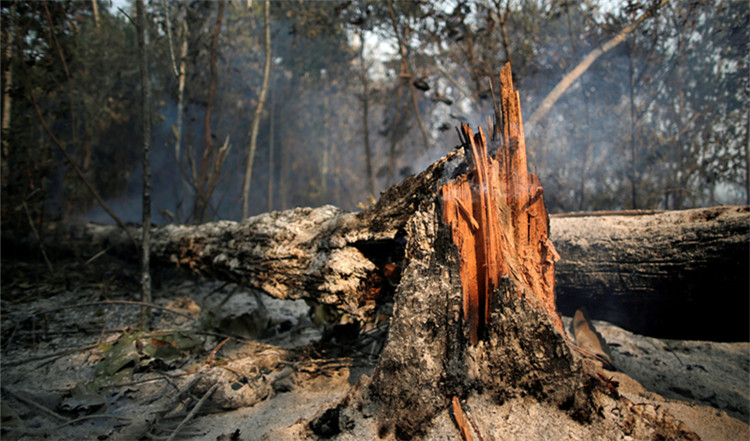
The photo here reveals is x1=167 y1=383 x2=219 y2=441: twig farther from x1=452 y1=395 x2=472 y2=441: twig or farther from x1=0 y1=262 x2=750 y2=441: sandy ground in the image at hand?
x1=452 y1=395 x2=472 y2=441: twig

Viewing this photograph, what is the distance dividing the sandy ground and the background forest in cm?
182

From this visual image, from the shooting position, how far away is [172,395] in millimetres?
1913

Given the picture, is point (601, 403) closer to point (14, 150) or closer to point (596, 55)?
point (14, 150)

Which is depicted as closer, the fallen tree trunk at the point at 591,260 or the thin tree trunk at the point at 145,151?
the fallen tree trunk at the point at 591,260

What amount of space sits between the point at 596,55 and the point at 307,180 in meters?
11.8

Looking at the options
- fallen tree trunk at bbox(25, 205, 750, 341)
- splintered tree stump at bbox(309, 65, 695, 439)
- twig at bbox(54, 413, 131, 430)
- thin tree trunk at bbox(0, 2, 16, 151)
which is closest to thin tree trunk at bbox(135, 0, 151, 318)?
fallen tree trunk at bbox(25, 205, 750, 341)

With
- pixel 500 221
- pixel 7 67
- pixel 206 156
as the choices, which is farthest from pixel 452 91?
pixel 500 221

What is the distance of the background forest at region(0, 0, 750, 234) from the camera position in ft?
12.1

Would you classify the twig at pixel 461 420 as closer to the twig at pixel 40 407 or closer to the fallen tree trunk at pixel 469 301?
the fallen tree trunk at pixel 469 301

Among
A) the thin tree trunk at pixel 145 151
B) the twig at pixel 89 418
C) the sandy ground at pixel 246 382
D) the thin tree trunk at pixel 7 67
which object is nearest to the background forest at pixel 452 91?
the thin tree trunk at pixel 7 67

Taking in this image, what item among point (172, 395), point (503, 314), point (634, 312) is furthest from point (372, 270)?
point (634, 312)

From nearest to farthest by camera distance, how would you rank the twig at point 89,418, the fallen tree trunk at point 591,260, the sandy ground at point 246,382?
the sandy ground at point 246,382
the twig at point 89,418
the fallen tree trunk at point 591,260

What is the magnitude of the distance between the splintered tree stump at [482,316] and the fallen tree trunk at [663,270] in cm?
71

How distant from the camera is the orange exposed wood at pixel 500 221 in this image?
146 centimetres
